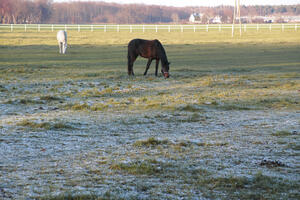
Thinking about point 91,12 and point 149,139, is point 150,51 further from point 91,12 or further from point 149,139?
point 91,12

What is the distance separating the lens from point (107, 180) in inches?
185

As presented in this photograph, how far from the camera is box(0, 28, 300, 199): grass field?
4531mm

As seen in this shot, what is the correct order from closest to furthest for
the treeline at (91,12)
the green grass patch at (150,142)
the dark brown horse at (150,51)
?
the green grass patch at (150,142)
the dark brown horse at (150,51)
the treeline at (91,12)

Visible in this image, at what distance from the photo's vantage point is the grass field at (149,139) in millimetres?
4531

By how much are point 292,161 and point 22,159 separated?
11.7ft

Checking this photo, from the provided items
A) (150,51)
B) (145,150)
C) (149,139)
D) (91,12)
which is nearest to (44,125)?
(149,139)

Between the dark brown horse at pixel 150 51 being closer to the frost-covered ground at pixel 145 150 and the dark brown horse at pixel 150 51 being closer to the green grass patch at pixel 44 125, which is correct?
the frost-covered ground at pixel 145 150

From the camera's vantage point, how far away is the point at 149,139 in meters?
6.49

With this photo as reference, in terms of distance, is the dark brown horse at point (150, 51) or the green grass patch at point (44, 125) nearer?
the green grass patch at point (44, 125)

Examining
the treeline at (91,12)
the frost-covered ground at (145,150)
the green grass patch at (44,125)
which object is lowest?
the frost-covered ground at (145,150)

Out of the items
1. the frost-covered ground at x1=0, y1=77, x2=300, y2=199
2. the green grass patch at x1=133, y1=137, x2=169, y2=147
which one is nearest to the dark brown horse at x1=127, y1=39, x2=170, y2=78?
the frost-covered ground at x1=0, y1=77, x2=300, y2=199

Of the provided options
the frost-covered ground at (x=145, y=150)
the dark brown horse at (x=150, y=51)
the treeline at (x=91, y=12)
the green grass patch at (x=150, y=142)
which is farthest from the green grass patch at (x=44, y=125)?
the treeline at (x=91, y=12)

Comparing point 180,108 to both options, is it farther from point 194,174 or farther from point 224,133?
point 194,174

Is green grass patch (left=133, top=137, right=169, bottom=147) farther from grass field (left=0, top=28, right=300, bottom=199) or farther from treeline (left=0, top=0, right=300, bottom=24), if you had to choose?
treeline (left=0, top=0, right=300, bottom=24)
